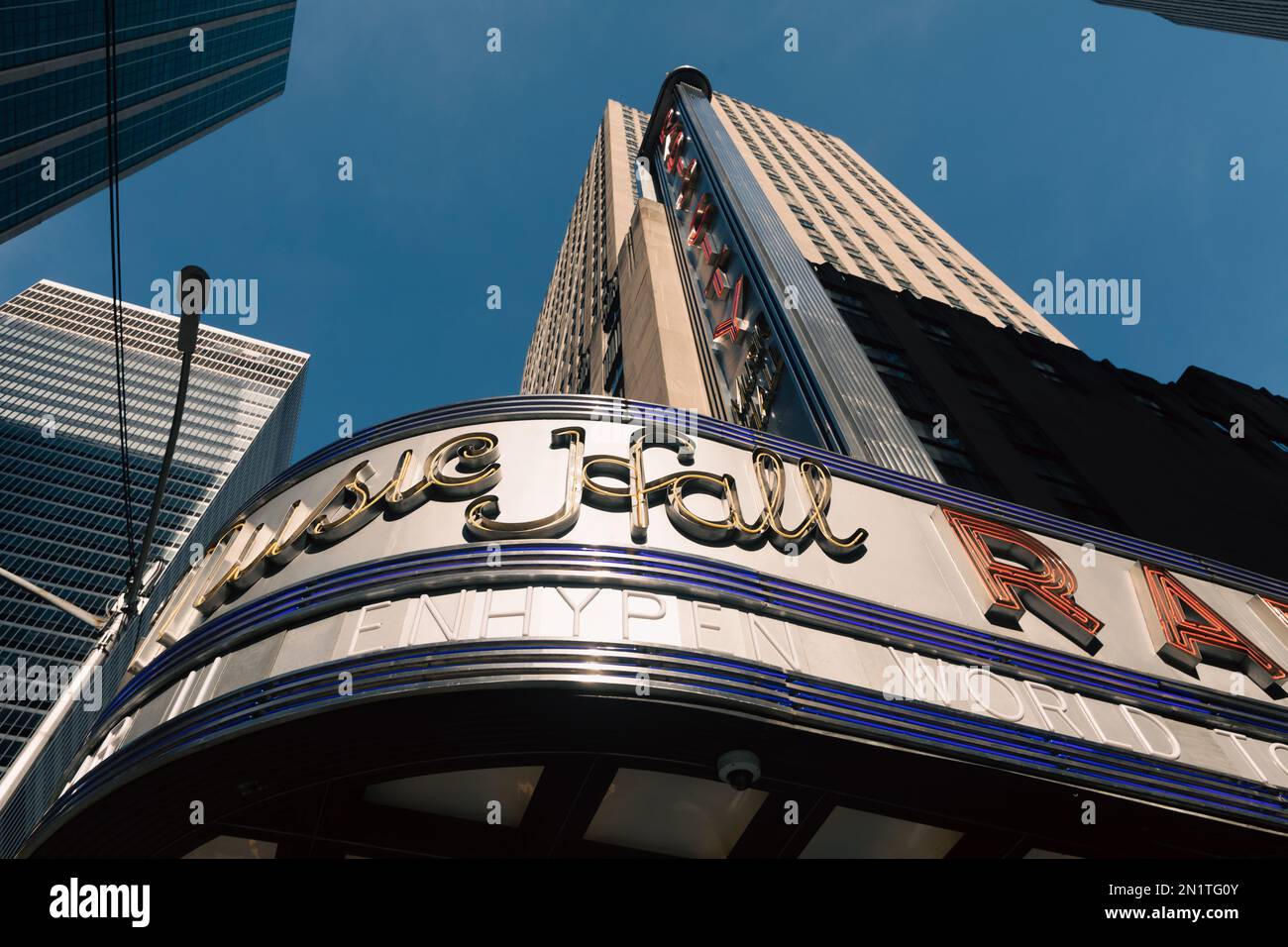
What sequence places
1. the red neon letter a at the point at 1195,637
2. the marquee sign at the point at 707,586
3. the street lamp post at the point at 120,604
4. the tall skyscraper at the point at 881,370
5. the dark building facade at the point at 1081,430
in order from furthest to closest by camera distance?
the dark building facade at the point at 1081,430 < the tall skyscraper at the point at 881,370 < the red neon letter a at the point at 1195,637 < the street lamp post at the point at 120,604 < the marquee sign at the point at 707,586

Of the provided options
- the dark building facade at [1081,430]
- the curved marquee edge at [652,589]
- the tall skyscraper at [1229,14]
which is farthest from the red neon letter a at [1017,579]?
the tall skyscraper at [1229,14]

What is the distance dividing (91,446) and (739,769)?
533ft

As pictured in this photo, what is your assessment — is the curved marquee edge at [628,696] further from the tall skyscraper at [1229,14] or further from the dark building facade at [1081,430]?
the tall skyscraper at [1229,14]

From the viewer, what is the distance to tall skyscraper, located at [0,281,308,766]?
120 m

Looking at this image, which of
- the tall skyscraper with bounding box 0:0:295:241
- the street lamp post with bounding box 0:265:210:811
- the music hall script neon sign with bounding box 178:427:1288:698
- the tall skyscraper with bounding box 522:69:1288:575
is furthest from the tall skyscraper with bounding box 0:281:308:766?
the music hall script neon sign with bounding box 178:427:1288:698

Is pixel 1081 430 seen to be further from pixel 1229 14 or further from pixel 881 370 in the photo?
pixel 1229 14

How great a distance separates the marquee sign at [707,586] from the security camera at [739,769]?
3.15 feet

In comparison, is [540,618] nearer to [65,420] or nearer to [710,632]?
[710,632]

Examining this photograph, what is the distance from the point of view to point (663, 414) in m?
11.4

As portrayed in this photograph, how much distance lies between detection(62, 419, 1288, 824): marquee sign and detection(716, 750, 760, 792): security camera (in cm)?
96

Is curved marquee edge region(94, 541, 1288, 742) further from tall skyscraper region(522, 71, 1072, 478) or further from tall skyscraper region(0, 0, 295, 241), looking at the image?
tall skyscraper region(0, 0, 295, 241)

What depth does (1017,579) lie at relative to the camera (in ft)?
37.3

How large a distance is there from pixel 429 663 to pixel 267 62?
562ft

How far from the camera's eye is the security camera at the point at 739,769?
26.7 feet
